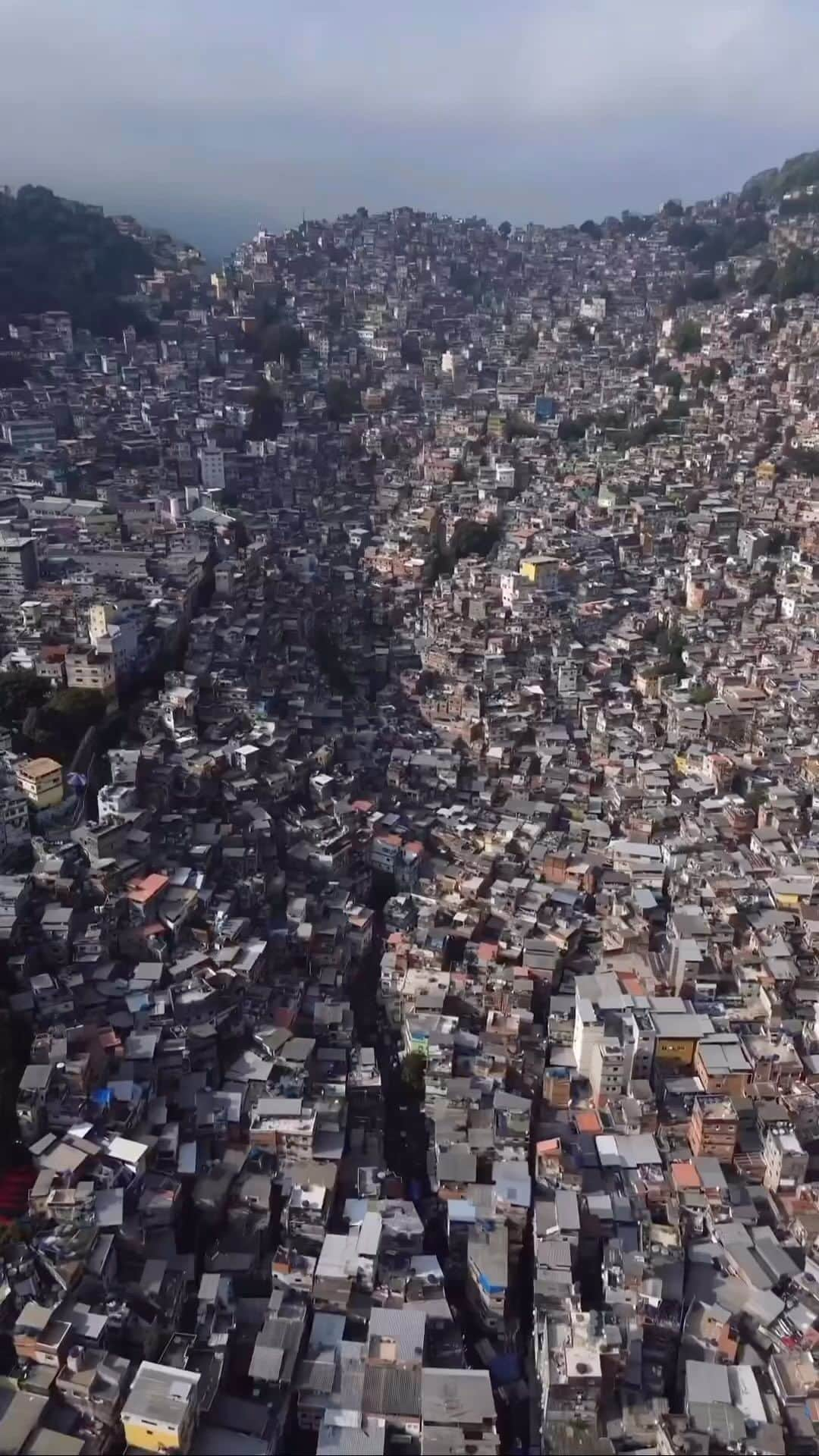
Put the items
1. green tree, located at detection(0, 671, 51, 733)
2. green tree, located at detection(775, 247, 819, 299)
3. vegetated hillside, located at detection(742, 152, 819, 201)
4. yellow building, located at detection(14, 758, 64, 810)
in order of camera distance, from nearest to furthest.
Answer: yellow building, located at detection(14, 758, 64, 810) < green tree, located at detection(0, 671, 51, 733) < green tree, located at detection(775, 247, 819, 299) < vegetated hillside, located at detection(742, 152, 819, 201)

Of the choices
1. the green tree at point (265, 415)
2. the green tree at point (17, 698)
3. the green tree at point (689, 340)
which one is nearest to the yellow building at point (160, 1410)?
the green tree at point (17, 698)

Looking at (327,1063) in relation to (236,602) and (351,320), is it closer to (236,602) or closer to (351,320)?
(236,602)

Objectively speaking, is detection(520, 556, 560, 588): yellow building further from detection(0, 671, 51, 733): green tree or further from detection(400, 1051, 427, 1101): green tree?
detection(400, 1051, 427, 1101): green tree

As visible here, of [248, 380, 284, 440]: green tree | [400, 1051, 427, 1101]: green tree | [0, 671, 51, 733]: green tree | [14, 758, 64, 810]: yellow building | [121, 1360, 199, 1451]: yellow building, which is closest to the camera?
[121, 1360, 199, 1451]: yellow building

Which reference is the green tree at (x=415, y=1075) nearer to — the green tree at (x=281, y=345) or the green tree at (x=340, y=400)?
the green tree at (x=340, y=400)

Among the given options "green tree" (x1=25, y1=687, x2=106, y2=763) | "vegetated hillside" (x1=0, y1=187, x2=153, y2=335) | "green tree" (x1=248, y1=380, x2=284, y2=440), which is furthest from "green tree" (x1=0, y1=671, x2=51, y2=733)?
"vegetated hillside" (x1=0, y1=187, x2=153, y2=335)

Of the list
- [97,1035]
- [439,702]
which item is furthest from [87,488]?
[97,1035]
